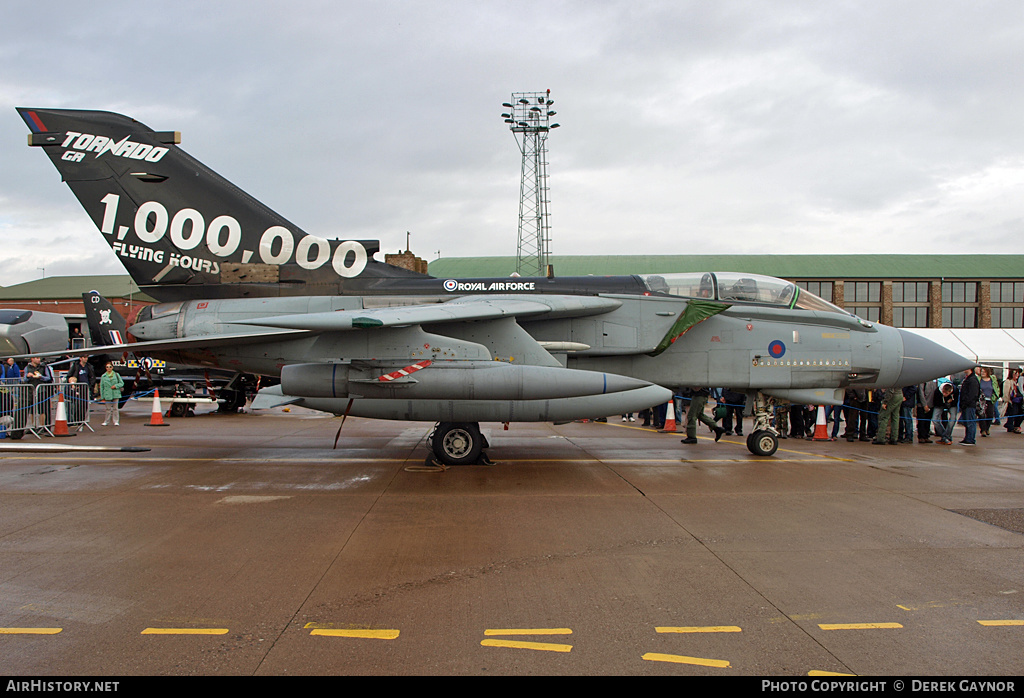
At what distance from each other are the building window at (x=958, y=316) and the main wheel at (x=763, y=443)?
4230 cm

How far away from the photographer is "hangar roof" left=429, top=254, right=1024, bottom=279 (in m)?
44.1

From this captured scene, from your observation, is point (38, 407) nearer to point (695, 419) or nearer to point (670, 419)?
point (695, 419)

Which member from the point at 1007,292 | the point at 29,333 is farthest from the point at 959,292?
the point at 29,333

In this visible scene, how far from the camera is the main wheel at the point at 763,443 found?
11039 mm

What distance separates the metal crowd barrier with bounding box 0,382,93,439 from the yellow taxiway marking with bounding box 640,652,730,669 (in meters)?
14.3

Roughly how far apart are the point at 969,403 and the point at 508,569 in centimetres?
1347

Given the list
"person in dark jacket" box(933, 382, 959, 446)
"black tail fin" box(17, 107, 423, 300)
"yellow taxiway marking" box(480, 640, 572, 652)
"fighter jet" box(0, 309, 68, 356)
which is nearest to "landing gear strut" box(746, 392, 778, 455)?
"person in dark jacket" box(933, 382, 959, 446)

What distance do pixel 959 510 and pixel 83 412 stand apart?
56.9 feet

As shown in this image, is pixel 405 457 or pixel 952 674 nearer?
pixel 952 674

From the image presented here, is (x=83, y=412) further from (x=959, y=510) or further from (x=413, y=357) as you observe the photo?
(x=959, y=510)

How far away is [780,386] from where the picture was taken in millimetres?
10469

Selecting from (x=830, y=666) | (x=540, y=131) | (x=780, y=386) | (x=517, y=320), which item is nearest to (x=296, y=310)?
(x=517, y=320)

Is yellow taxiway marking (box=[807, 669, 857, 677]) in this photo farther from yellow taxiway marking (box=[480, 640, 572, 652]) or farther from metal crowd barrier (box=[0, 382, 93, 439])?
metal crowd barrier (box=[0, 382, 93, 439])

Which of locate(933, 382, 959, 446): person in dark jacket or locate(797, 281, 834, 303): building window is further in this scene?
locate(797, 281, 834, 303): building window
